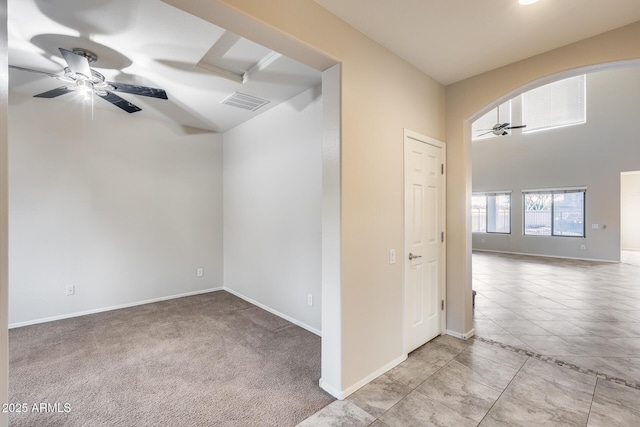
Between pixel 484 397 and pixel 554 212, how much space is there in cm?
938

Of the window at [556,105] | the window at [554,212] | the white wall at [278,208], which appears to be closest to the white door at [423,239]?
the white wall at [278,208]

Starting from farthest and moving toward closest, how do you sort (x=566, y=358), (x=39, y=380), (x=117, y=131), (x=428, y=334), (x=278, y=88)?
1. (x=117, y=131)
2. (x=278, y=88)
3. (x=428, y=334)
4. (x=566, y=358)
5. (x=39, y=380)

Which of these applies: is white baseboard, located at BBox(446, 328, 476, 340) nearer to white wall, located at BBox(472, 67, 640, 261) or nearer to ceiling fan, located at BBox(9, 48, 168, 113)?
ceiling fan, located at BBox(9, 48, 168, 113)

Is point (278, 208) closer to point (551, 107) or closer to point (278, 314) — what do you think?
point (278, 314)

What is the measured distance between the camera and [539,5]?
198 centimetres

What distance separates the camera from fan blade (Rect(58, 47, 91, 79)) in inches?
88.9

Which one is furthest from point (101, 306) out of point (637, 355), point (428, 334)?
point (637, 355)

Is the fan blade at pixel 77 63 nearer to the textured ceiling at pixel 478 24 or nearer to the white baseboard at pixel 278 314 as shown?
the textured ceiling at pixel 478 24

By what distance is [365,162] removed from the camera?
2.33 metres

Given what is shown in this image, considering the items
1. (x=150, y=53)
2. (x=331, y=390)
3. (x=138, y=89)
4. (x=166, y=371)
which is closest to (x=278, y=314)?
(x=166, y=371)

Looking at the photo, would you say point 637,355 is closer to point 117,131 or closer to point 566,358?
point 566,358

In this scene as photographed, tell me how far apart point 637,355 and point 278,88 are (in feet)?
15.4

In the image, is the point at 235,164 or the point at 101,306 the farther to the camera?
the point at 235,164

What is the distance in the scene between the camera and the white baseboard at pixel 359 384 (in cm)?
214
